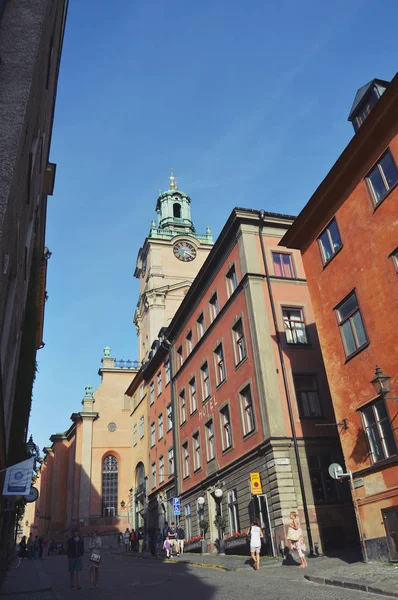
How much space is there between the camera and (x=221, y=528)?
79.7ft

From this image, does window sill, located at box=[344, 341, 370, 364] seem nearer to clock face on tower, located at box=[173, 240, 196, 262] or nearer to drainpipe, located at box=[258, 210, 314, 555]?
drainpipe, located at box=[258, 210, 314, 555]

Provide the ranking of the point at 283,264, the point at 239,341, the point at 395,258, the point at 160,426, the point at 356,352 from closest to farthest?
1. the point at 395,258
2. the point at 356,352
3. the point at 239,341
4. the point at 283,264
5. the point at 160,426

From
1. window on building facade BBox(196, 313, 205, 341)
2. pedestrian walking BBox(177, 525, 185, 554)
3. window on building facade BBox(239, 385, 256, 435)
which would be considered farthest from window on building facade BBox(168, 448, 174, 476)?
→ window on building facade BBox(239, 385, 256, 435)

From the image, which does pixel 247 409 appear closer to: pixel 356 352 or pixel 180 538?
pixel 180 538

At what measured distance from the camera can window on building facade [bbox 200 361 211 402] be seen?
1144 inches

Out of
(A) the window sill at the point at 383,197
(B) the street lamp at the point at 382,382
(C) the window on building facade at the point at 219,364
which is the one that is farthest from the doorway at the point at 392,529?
(C) the window on building facade at the point at 219,364

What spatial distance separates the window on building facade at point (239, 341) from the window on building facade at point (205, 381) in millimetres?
4429

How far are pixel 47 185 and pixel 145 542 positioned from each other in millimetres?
29768

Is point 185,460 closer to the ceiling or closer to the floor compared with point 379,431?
closer to the ceiling

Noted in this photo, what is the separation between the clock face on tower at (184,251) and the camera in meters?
61.0

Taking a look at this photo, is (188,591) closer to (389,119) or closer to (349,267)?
(349,267)

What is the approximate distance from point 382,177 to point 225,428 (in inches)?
606

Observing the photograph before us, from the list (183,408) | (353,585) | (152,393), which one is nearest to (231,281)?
(183,408)

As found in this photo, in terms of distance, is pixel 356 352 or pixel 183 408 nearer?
pixel 356 352
